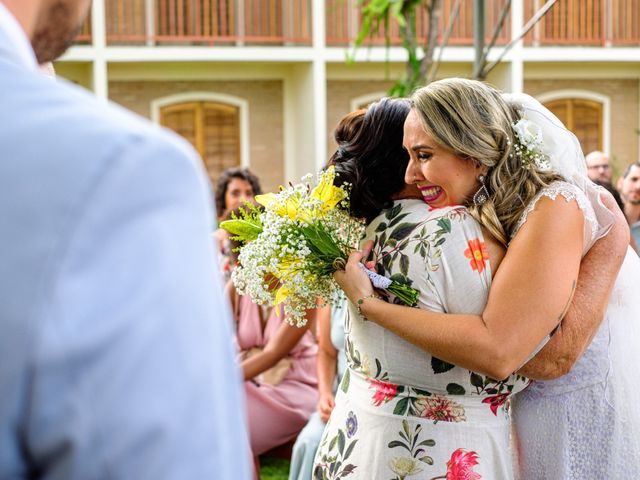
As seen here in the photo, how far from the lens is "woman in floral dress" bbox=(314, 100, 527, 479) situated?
2.51 metres

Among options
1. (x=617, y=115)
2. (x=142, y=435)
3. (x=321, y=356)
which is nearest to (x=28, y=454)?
(x=142, y=435)

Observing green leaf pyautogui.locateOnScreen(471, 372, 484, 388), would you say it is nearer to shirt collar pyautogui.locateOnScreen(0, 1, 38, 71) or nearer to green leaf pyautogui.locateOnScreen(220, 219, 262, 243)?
green leaf pyautogui.locateOnScreen(220, 219, 262, 243)

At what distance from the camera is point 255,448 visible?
577cm

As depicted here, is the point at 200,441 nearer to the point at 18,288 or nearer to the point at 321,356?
the point at 18,288

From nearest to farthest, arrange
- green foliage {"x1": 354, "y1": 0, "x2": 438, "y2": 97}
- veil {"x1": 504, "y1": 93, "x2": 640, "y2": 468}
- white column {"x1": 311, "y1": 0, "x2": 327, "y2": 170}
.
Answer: veil {"x1": 504, "y1": 93, "x2": 640, "y2": 468}
green foliage {"x1": 354, "y1": 0, "x2": 438, "y2": 97}
white column {"x1": 311, "y1": 0, "x2": 327, "y2": 170}

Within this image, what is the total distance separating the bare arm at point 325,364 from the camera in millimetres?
4938

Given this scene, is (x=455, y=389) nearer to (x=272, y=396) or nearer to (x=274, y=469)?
(x=272, y=396)

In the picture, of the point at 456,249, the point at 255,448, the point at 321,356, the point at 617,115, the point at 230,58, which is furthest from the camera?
the point at 617,115

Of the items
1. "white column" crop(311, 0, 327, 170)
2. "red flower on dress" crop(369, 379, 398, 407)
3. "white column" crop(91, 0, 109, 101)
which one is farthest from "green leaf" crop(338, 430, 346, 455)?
"white column" crop(91, 0, 109, 101)

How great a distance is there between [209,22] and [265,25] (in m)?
1.11

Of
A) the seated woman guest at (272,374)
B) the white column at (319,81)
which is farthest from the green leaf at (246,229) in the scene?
the white column at (319,81)

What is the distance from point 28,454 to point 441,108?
6.41 ft

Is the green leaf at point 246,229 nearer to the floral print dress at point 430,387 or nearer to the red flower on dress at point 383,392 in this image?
the floral print dress at point 430,387

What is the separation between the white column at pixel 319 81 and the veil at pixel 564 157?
1446cm
